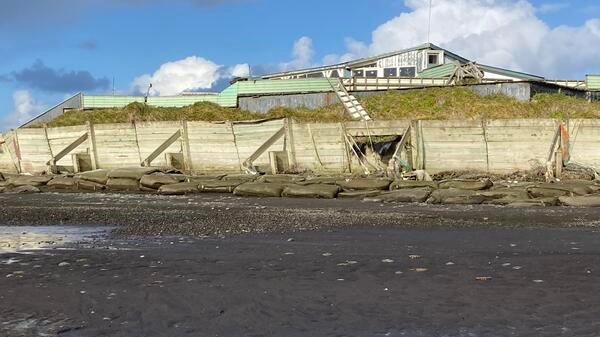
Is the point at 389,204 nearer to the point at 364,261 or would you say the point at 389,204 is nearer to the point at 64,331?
the point at 364,261

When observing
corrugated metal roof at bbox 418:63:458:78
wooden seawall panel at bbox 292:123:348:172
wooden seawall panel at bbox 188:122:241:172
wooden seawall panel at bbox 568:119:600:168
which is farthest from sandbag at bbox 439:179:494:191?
corrugated metal roof at bbox 418:63:458:78

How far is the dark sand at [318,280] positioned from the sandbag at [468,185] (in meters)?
4.65

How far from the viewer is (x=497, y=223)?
1503cm

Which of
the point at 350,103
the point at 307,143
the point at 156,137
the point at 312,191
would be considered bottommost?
the point at 312,191

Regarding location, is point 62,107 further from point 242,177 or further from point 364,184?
point 364,184

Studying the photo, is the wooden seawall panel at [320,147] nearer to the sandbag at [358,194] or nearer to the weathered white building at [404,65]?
the sandbag at [358,194]

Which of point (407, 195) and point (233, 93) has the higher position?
point (233, 93)

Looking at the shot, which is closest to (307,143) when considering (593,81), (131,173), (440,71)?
(131,173)

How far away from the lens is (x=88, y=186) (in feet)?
88.6

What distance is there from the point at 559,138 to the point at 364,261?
14.9 m

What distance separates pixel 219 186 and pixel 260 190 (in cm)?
202

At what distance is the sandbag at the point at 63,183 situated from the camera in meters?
27.3

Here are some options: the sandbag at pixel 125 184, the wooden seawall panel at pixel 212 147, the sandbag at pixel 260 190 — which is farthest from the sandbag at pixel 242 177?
the sandbag at pixel 125 184

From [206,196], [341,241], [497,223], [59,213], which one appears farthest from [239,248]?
[206,196]
